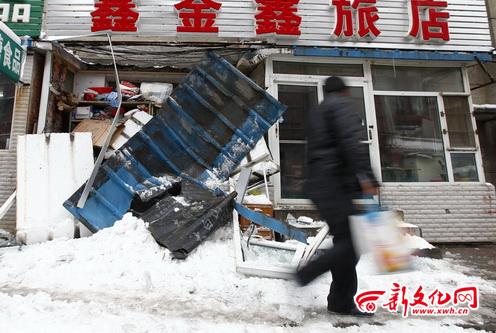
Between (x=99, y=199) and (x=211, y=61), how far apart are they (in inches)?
96.6

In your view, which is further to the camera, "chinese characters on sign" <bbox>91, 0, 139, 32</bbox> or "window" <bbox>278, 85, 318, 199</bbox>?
"chinese characters on sign" <bbox>91, 0, 139, 32</bbox>

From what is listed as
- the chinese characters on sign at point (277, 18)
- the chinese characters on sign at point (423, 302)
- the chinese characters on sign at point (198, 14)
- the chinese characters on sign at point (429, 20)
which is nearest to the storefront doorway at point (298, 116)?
the chinese characters on sign at point (277, 18)

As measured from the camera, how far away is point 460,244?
584cm

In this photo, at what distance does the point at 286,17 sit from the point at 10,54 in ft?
14.9

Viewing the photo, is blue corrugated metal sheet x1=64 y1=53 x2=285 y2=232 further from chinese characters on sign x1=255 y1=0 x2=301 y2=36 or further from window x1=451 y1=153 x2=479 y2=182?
window x1=451 y1=153 x2=479 y2=182

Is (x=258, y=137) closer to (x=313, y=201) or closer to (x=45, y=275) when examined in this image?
(x=313, y=201)

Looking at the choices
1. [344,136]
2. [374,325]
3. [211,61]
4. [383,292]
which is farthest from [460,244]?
[211,61]

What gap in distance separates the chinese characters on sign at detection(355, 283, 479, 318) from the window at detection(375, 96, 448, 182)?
359 centimetres

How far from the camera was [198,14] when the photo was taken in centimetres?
621

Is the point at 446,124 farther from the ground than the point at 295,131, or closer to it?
farther from the ground

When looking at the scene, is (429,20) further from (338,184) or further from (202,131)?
(338,184)

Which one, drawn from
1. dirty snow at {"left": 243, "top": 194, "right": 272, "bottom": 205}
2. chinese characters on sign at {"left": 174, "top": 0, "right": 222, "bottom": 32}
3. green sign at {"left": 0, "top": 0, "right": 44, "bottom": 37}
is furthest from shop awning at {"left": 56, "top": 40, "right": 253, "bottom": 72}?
dirty snow at {"left": 243, "top": 194, "right": 272, "bottom": 205}

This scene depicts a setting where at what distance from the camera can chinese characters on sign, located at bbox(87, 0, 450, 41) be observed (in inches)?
241

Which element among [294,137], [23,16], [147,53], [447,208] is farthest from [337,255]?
[23,16]
